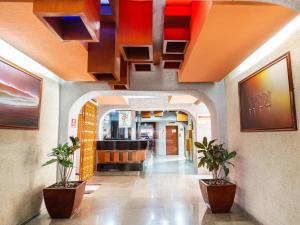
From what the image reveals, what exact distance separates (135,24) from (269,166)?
8.85ft

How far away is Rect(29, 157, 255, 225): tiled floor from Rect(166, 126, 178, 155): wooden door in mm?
11238

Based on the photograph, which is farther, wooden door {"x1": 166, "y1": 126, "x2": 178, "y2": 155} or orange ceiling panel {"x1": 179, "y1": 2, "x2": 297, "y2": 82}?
wooden door {"x1": 166, "y1": 126, "x2": 178, "y2": 155}

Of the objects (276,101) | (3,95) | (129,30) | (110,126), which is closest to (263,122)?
(276,101)

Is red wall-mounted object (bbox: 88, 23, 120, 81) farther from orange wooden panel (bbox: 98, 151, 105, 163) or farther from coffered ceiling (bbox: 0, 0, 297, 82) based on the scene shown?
orange wooden panel (bbox: 98, 151, 105, 163)

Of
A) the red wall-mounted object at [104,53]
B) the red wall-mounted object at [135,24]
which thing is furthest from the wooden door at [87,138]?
the red wall-mounted object at [135,24]

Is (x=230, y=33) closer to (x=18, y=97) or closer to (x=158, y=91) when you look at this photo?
(x=158, y=91)

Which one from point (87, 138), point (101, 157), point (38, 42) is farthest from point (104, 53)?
point (101, 157)

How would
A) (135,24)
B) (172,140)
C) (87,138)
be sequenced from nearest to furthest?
1. (135,24)
2. (87,138)
3. (172,140)

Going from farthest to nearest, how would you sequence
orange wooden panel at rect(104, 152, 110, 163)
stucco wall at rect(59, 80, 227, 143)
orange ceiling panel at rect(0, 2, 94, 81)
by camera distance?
1. orange wooden panel at rect(104, 152, 110, 163)
2. stucco wall at rect(59, 80, 227, 143)
3. orange ceiling panel at rect(0, 2, 94, 81)

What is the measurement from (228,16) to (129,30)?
1.24 metres

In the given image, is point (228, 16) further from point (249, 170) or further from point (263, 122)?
point (249, 170)

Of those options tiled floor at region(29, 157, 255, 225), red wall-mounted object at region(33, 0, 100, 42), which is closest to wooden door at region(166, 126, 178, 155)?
tiled floor at region(29, 157, 255, 225)

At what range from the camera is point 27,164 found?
11.9 feet

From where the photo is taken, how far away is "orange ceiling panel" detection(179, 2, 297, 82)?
217 cm
